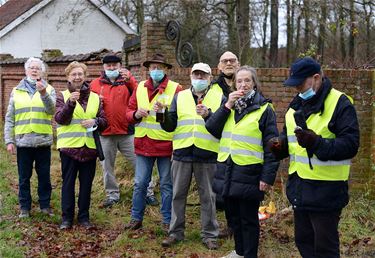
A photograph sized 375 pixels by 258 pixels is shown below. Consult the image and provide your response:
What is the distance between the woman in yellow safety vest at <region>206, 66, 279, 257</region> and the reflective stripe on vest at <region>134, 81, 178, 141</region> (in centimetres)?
122

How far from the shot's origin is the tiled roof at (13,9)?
2602 cm

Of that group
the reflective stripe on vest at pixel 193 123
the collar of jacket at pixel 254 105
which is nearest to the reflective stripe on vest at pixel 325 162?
the collar of jacket at pixel 254 105

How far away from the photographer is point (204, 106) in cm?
543

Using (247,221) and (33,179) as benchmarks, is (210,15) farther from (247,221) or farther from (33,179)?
(247,221)

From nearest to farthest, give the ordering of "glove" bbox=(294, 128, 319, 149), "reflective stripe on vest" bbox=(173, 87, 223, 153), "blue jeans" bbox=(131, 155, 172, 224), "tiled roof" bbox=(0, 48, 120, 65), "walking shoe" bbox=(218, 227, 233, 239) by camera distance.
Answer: "glove" bbox=(294, 128, 319, 149), "reflective stripe on vest" bbox=(173, 87, 223, 153), "walking shoe" bbox=(218, 227, 233, 239), "blue jeans" bbox=(131, 155, 172, 224), "tiled roof" bbox=(0, 48, 120, 65)

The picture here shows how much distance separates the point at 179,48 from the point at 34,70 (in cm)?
305

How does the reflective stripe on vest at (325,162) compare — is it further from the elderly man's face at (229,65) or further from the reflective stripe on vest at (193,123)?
the elderly man's face at (229,65)

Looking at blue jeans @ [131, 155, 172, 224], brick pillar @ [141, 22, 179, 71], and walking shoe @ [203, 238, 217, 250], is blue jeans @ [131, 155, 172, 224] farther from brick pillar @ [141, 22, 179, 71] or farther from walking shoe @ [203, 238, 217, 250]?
brick pillar @ [141, 22, 179, 71]

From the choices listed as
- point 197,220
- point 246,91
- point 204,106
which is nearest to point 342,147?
point 246,91

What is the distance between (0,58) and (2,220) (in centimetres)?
1334

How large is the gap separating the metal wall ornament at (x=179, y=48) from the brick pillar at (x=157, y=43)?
69mm

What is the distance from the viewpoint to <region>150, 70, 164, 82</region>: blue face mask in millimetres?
6281

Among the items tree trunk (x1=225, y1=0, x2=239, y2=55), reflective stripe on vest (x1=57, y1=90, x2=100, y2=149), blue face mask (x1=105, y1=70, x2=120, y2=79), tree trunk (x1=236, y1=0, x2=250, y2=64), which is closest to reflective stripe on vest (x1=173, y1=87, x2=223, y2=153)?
reflective stripe on vest (x1=57, y1=90, x2=100, y2=149)

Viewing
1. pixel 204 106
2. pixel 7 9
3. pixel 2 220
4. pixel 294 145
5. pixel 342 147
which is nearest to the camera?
pixel 342 147
